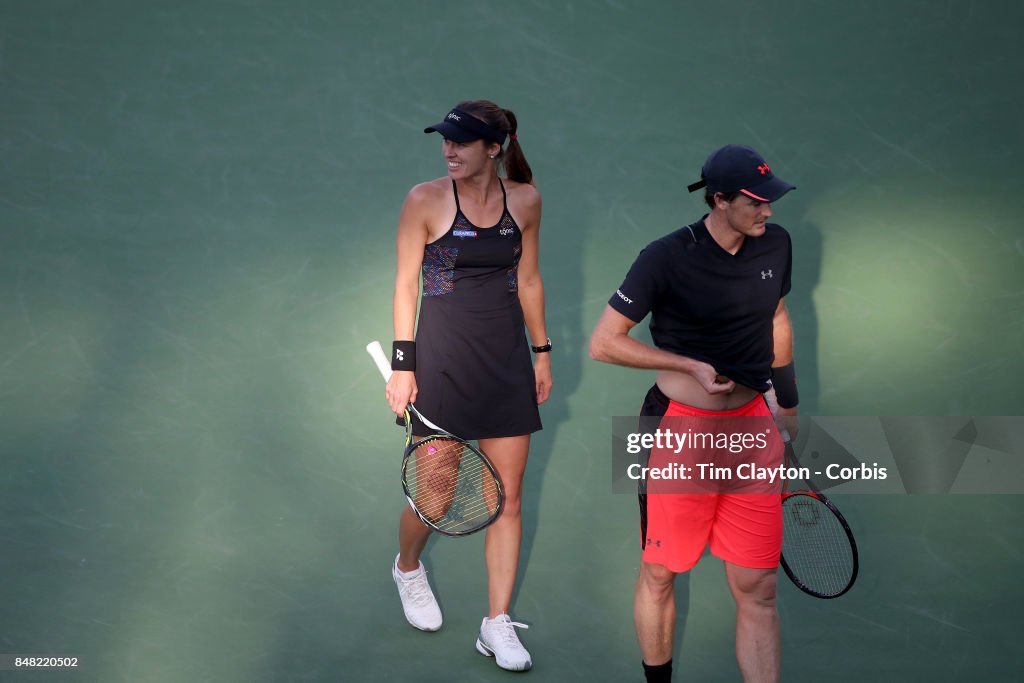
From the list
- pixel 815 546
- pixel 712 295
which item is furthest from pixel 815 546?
pixel 712 295

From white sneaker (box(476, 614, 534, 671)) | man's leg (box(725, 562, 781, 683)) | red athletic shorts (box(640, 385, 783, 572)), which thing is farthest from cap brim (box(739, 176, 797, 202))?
white sneaker (box(476, 614, 534, 671))

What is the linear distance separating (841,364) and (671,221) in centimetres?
86

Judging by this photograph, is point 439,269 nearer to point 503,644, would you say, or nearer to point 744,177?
point 744,177

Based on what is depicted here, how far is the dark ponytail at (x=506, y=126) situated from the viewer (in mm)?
3205

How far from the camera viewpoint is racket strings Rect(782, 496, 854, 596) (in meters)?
3.34

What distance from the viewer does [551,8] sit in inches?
182

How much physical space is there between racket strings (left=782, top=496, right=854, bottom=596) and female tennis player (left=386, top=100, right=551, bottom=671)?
0.80 metres

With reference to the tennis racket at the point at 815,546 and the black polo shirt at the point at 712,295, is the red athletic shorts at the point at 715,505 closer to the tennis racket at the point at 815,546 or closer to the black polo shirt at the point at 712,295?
the black polo shirt at the point at 712,295

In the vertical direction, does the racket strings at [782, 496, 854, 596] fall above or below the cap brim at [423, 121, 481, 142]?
below

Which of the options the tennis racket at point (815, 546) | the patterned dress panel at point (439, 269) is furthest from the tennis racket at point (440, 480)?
the tennis racket at point (815, 546)

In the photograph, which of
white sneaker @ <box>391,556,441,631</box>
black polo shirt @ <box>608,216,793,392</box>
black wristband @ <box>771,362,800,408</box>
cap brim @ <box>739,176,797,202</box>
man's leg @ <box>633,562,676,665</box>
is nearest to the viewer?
cap brim @ <box>739,176,797,202</box>

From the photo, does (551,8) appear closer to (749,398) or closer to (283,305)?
(283,305)

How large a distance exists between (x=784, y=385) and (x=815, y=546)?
596 mm

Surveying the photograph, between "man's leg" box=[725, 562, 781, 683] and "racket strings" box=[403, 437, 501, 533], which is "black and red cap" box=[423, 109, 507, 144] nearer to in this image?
"racket strings" box=[403, 437, 501, 533]
